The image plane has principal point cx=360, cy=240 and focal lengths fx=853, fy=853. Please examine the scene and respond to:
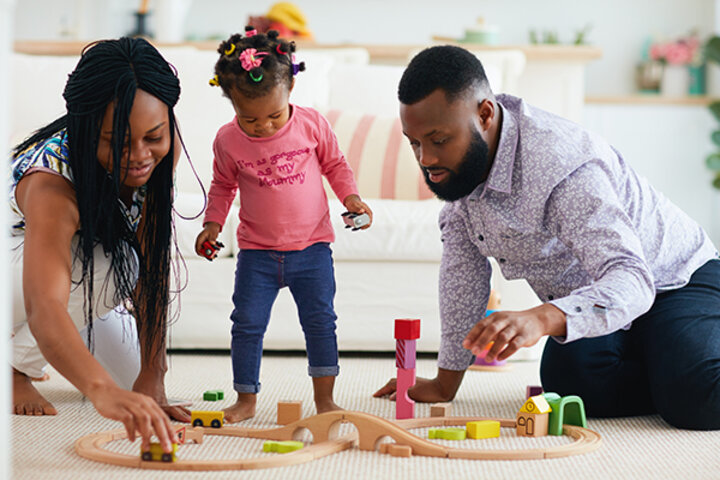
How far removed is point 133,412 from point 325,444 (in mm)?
330

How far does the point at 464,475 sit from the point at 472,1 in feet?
13.5

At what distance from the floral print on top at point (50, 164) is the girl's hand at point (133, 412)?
45 cm

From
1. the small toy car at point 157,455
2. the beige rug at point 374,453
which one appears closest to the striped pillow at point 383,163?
the beige rug at point 374,453

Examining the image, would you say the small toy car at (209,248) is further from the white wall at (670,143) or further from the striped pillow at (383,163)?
the white wall at (670,143)

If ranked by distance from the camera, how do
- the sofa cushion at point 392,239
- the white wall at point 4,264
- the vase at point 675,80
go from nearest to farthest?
1. the white wall at point 4,264
2. the sofa cushion at point 392,239
3. the vase at point 675,80

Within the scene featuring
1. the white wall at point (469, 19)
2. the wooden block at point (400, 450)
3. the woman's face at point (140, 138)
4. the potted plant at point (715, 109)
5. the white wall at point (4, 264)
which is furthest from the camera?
the white wall at point (469, 19)

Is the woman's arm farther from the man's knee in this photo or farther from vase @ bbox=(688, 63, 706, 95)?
vase @ bbox=(688, 63, 706, 95)

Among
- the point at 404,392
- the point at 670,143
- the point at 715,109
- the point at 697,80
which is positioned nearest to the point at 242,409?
the point at 404,392

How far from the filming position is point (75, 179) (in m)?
1.31

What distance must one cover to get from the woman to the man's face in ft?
1.29

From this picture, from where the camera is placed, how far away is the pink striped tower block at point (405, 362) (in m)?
1.41

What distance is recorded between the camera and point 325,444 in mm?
1213

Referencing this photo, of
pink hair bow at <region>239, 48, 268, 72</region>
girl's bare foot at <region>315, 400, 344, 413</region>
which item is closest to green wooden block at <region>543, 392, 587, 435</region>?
girl's bare foot at <region>315, 400, 344, 413</region>

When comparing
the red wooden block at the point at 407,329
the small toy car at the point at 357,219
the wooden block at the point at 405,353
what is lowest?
the wooden block at the point at 405,353
